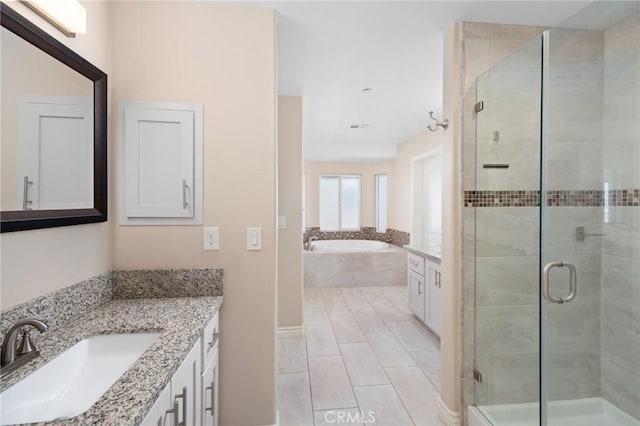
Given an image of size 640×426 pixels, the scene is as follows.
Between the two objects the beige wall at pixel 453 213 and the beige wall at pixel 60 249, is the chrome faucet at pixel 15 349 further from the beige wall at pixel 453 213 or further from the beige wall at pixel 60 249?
the beige wall at pixel 453 213

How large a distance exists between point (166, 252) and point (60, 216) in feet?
1.72

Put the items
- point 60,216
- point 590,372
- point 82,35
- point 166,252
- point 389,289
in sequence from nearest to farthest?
point 60,216, point 82,35, point 166,252, point 590,372, point 389,289

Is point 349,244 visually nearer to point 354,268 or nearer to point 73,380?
point 354,268

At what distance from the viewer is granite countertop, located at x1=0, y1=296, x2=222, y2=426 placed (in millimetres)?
739

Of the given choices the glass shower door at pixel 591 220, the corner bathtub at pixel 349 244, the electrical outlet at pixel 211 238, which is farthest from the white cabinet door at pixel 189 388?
the corner bathtub at pixel 349 244

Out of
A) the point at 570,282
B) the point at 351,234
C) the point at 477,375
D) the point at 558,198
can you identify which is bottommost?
the point at 477,375

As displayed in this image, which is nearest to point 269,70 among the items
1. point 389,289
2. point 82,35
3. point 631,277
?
point 82,35

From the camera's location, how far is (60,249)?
1.25m

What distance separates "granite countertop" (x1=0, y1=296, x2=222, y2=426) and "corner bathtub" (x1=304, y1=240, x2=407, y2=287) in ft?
10.5

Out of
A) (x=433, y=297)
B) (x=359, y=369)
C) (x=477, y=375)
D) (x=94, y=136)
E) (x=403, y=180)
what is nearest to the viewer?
(x=94, y=136)

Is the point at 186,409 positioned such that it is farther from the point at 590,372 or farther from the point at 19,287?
the point at 590,372

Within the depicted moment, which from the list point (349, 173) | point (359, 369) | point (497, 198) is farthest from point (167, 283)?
point (349, 173)

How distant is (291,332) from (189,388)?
2.02 meters

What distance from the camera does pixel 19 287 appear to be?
105cm
